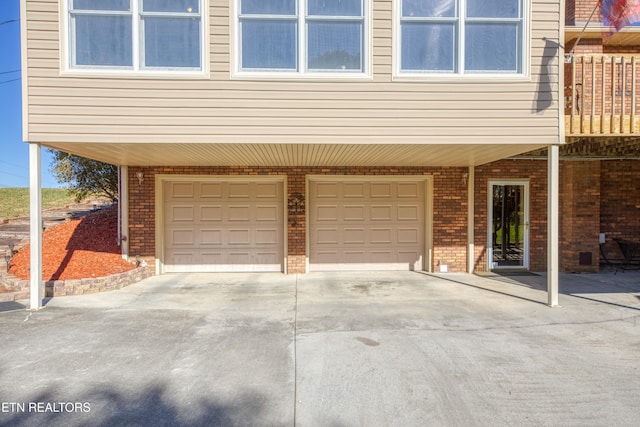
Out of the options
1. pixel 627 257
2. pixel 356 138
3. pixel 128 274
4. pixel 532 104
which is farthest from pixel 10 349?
pixel 627 257

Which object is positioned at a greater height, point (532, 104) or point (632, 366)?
point (532, 104)

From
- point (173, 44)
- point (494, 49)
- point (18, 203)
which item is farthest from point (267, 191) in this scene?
point (18, 203)

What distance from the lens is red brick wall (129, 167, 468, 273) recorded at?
7.98m

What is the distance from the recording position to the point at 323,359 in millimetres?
3787

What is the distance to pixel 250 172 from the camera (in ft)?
26.7

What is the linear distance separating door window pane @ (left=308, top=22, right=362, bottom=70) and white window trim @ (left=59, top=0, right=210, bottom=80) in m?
1.47

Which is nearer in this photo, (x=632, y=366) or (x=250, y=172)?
(x=632, y=366)

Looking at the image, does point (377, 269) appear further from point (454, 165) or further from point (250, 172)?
point (250, 172)

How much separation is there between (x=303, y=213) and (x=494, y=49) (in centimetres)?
455

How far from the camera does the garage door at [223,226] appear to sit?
323 inches

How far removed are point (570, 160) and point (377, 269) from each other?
181 inches

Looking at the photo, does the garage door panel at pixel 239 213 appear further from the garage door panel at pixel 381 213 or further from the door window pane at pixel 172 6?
the door window pane at pixel 172 6

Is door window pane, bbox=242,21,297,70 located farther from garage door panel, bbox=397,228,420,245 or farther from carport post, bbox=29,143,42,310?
garage door panel, bbox=397,228,420,245

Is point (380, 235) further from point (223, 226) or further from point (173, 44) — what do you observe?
point (173, 44)
